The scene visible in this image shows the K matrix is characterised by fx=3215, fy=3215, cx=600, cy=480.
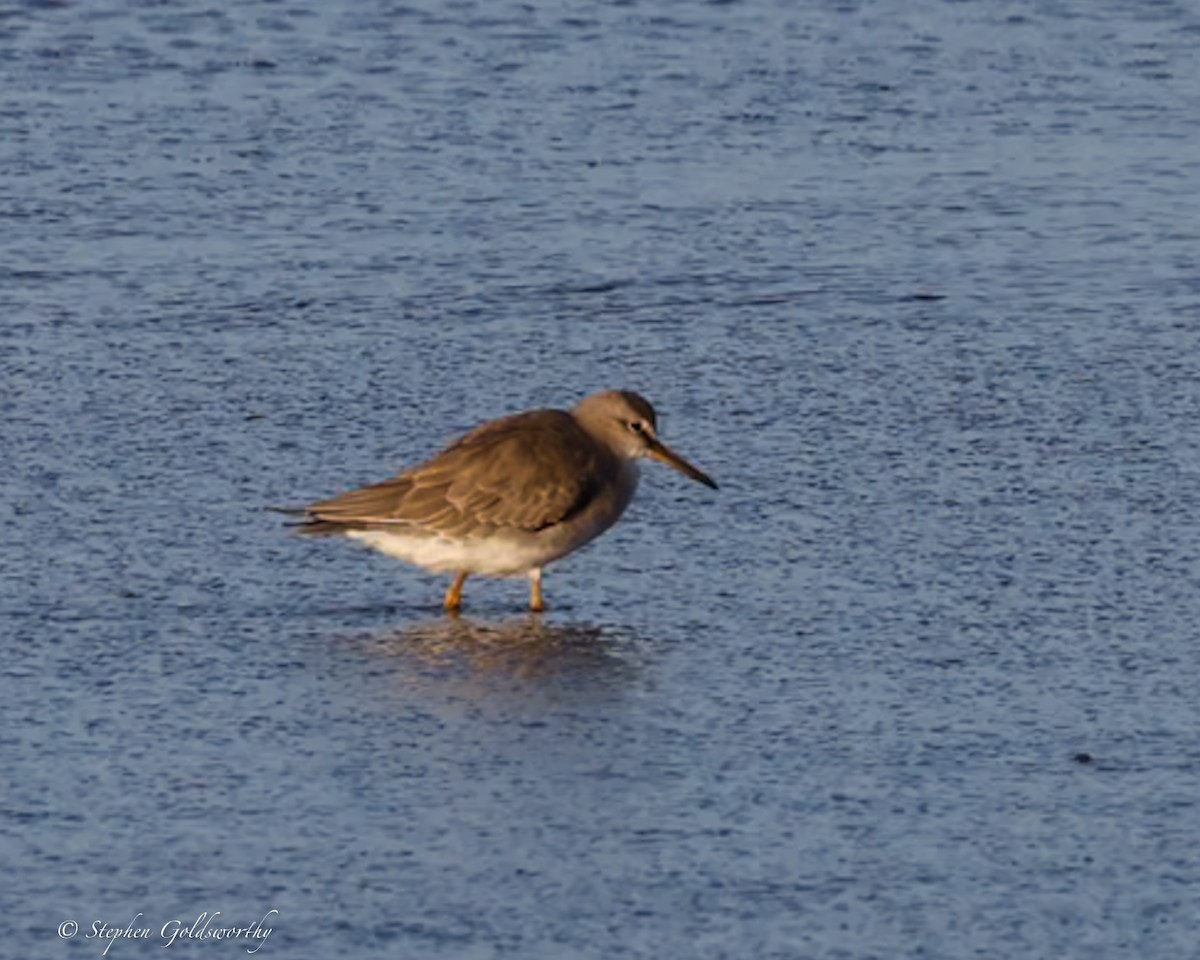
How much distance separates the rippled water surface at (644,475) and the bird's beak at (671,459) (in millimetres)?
156

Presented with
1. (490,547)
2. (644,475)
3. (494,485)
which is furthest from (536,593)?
(644,475)

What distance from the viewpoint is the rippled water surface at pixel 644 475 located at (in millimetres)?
6051

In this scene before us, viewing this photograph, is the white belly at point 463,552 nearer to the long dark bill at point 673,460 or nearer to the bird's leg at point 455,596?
the bird's leg at point 455,596

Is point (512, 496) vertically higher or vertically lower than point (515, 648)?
higher

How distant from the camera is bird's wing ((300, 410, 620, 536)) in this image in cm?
780

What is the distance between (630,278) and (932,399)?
1376 millimetres

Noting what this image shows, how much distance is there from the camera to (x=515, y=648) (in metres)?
7.47

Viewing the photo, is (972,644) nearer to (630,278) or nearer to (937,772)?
(937,772)

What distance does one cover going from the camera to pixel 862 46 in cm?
1234

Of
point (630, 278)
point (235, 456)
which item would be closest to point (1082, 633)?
point (235, 456)

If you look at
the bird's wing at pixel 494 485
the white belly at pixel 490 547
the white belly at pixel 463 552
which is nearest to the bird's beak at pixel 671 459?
the bird's wing at pixel 494 485

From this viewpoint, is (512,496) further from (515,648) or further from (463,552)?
(515,648)

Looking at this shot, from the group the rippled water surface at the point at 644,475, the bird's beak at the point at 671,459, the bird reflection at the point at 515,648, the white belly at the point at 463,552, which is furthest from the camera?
the bird's beak at the point at 671,459

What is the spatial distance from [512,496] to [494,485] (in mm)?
63
